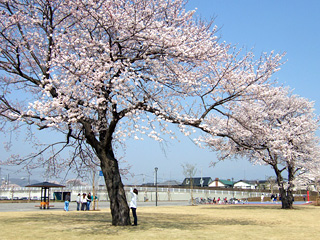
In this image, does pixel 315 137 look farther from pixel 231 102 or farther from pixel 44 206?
pixel 44 206

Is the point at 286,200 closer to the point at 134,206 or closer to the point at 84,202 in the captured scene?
the point at 84,202

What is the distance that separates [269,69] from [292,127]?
15394 millimetres

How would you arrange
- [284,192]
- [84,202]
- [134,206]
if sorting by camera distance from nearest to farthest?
1. [134,206]
2. [84,202]
3. [284,192]

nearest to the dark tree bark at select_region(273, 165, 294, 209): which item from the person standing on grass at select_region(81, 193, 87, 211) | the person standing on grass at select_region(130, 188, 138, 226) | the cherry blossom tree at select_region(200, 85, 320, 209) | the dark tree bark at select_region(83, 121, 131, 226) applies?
the cherry blossom tree at select_region(200, 85, 320, 209)

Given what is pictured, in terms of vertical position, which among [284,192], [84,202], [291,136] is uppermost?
[291,136]

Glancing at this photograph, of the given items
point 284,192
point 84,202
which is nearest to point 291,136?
point 284,192

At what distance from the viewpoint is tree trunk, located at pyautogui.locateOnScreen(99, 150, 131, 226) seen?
40.8ft

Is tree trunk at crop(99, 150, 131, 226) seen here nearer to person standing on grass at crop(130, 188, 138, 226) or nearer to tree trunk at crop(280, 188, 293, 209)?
person standing on grass at crop(130, 188, 138, 226)

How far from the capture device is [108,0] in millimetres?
11656

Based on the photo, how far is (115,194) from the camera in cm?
1260

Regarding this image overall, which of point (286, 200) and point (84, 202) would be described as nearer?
point (84, 202)

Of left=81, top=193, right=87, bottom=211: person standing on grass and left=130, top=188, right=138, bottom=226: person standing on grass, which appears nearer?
left=130, top=188, right=138, bottom=226: person standing on grass

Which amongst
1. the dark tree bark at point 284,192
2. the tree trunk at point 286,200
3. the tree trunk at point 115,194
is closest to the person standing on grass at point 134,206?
the tree trunk at point 115,194

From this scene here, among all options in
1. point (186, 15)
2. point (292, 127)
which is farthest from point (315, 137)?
point (186, 15)
